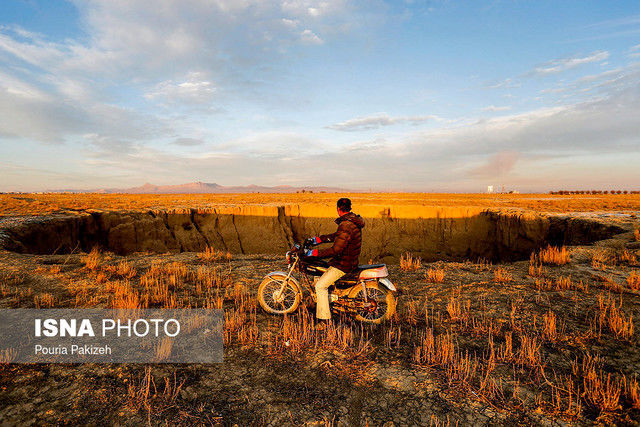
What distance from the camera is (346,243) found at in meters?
5.16

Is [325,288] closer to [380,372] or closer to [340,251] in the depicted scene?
[340,251]

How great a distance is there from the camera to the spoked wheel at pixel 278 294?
19.7ft

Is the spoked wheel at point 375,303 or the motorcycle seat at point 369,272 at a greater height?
the motorcycle seat at point 369,272

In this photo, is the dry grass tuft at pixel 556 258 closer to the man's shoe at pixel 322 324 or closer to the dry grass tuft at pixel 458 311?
the dry grass tuft at pixel 458 311

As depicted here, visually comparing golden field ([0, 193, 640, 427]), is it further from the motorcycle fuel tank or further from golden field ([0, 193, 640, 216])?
golden field ([0, 193, 640, 216])

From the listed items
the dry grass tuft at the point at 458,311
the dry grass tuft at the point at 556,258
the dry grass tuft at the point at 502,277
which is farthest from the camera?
the dry grass tuft at the point at 556,258

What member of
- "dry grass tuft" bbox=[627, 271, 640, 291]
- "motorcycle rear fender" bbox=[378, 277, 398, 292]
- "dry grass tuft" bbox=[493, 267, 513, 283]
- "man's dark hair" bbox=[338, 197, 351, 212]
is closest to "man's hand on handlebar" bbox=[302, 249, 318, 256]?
"man's dark hair" bbox=[338, 197, 351, 212]

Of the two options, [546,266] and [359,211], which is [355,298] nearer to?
[546,266]

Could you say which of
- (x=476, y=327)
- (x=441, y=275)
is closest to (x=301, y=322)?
(x=476, y=327)

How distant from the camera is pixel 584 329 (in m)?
5.28

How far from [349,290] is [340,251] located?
101cm

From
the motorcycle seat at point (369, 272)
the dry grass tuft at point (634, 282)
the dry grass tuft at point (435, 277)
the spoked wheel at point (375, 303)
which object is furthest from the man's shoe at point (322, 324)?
the dry grass tuft at point (634, 282)

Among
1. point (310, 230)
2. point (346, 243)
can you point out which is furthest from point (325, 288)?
point (310, 230)

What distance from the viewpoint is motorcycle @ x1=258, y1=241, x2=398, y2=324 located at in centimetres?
556
